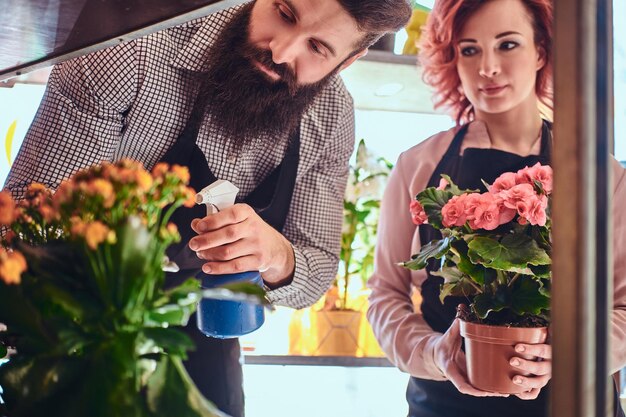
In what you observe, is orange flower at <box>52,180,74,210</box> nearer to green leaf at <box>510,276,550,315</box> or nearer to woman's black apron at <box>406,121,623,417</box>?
green leaf at <box>510,276,550,315</box>

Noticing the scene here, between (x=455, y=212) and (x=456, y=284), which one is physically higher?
(x=455, y=212)

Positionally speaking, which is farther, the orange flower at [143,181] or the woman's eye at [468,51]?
the woman's eye at [468,51]

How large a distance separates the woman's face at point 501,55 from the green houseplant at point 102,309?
101 centimetres

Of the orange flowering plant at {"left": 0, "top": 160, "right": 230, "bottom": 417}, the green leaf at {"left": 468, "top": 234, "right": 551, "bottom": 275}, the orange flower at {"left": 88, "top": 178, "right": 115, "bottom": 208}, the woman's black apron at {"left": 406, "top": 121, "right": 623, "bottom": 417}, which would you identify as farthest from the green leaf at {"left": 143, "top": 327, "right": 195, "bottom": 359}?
the woman's black apron at {"left": 406, "top": 121, "right": 623, "bottom": 417}

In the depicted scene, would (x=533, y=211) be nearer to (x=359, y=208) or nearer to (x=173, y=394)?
(x=173, y=394)

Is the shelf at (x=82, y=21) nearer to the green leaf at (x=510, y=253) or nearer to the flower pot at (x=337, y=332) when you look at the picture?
the green leaf at (x=510, y=253)

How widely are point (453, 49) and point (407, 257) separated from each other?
0.45 m

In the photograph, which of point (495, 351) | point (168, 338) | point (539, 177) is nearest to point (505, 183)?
point (539, 177)

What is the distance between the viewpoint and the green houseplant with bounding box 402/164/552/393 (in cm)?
108

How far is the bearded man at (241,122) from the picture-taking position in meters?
1.30

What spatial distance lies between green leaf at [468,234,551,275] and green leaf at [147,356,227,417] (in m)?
0.62

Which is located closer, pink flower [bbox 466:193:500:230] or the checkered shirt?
pink flower [bbox 466:193:500:230]

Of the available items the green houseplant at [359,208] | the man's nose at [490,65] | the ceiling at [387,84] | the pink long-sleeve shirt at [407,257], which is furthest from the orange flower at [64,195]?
the green houseplant at [359,208]

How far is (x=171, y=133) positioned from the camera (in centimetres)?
142
